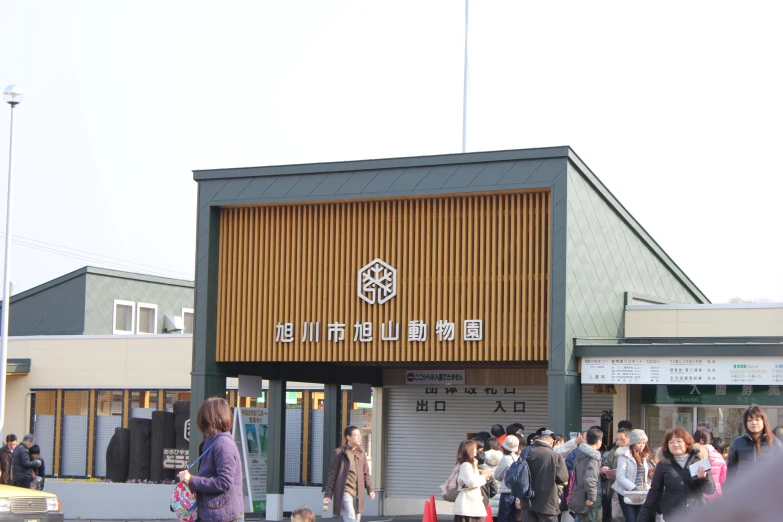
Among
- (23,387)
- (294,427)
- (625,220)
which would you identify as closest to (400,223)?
(625,220)

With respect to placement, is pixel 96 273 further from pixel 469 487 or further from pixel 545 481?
pixel 545 481

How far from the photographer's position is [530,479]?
1198cm

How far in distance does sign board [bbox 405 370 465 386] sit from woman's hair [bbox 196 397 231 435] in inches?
590

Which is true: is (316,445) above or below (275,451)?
below

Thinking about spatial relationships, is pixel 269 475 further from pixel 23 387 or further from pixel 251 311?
pixel 23 387

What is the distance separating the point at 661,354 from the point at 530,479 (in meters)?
5.19

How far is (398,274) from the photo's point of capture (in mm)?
17656

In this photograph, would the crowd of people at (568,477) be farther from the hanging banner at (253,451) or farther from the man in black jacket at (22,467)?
the man in black jacket at (22,467)

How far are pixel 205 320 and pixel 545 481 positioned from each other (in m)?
8.32

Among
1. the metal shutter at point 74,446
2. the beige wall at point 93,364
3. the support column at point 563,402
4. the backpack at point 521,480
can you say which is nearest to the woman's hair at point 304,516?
the backpack at point 521,480

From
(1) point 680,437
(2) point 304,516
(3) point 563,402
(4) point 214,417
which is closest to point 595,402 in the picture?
(3) point 563,402

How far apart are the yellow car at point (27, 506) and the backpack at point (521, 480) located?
653cm

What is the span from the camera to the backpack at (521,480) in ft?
39.1

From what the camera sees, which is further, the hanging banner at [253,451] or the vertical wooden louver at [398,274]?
the hanging banner at [253,451]
